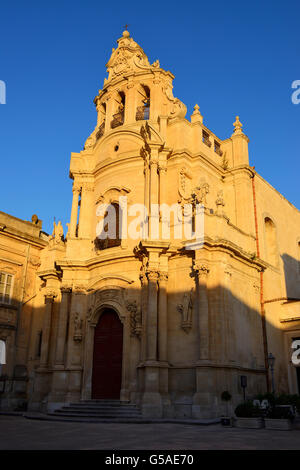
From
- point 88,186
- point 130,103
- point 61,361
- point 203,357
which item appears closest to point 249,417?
point 203,357

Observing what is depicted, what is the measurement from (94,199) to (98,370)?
356 inches

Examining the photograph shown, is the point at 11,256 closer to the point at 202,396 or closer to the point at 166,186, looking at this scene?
the point at 166,186

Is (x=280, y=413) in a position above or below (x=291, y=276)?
below

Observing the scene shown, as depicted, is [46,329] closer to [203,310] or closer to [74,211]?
[74,211]

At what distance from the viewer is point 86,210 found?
78.6 ft

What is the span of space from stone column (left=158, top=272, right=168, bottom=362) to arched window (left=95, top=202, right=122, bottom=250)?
12.9 feet

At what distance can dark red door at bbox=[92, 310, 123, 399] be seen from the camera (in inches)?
766

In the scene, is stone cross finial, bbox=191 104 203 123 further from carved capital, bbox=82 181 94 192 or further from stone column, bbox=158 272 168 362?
stone column, bbox=158 272 168 362

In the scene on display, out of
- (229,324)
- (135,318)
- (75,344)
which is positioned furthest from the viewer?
(75,344)

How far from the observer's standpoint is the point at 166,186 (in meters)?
21.5

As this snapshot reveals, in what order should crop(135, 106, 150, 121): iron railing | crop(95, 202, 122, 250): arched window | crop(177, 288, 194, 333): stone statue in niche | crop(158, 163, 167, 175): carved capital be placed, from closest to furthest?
crop(177, 288, 194, 333): stone statue in niche
crop(158, 163, 167, 175): carved capital
crop(95, 202, 122, 250): arched window
crop(135, 106, 150, 121): iron railing

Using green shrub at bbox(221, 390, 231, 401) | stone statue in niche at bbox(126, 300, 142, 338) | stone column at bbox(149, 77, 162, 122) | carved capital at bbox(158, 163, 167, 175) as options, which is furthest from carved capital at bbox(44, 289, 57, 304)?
green shrub at bbox(221, 390, 231, 401)

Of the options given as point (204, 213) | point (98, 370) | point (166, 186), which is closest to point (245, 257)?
point (204, 213)

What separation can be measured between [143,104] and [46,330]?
1349cm
